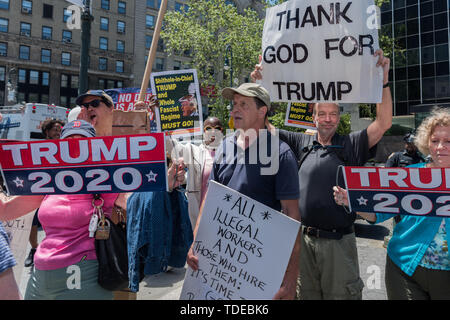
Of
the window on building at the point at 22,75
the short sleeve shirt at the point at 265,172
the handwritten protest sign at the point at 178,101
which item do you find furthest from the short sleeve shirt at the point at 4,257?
the window on building at the point at 22,75

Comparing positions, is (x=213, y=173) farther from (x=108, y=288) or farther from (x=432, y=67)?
(x=432, y=67)

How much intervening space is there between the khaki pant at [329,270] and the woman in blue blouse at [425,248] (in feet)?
0.82

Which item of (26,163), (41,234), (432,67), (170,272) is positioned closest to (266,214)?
(26,163)

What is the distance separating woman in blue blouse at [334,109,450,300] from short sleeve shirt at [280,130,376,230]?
0.24 m

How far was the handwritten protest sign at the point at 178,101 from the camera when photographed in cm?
451

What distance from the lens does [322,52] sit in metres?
3.10

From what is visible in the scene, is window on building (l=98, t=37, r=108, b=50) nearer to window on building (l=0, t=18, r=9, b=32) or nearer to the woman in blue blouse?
window on building (l=0, t=18, r=9, b=32)

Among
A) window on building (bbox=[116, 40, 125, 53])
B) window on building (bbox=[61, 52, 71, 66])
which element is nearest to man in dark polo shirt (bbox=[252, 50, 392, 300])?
window on building (bbox=[61, 52, 71, 66])

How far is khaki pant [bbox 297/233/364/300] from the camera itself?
262 centimetres

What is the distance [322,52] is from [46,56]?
159 feet

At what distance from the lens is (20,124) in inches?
609

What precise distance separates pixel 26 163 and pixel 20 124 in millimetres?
15464

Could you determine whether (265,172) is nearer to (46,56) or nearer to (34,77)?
(34,77)
